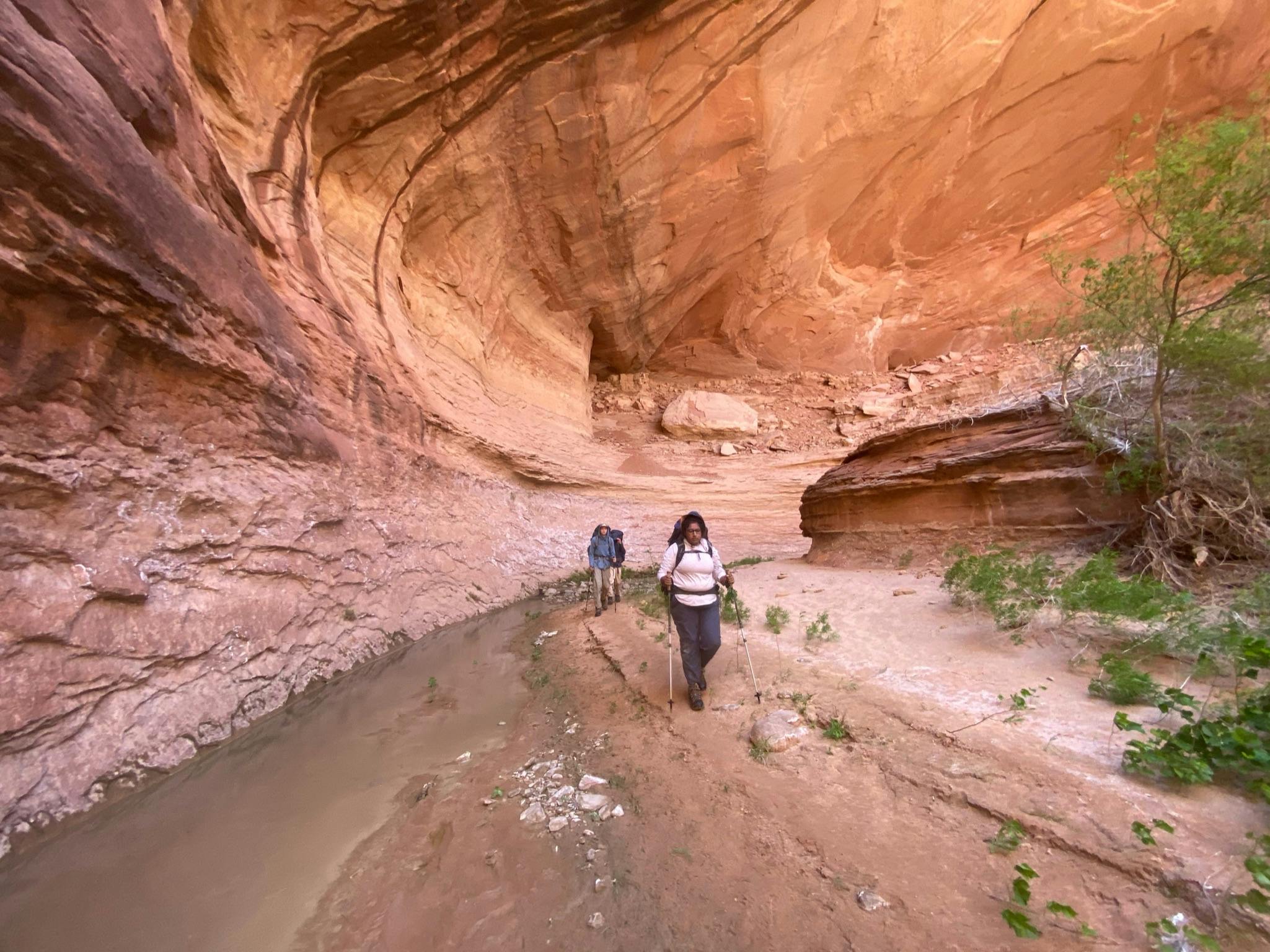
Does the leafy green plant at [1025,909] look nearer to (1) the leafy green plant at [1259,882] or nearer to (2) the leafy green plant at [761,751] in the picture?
(1) the leafy green plant at [1259,882]

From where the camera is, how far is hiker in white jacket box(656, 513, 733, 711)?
13.5ft

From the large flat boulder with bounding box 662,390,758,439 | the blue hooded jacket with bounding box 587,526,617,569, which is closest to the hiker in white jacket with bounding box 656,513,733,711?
the blue hooded jacket with bounding box 587,526,617,569

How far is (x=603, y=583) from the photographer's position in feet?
29.1

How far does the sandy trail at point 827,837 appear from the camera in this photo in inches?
75.6

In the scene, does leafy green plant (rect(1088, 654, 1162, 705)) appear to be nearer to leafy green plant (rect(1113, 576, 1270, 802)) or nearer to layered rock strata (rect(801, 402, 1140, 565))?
leafy green plant (rect(1113, 576, 1270, 802))

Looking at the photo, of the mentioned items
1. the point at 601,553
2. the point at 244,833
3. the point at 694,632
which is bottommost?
the point at 244,833

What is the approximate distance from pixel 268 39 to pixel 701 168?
9.65 m

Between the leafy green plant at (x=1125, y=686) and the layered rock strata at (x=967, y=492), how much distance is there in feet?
12.0

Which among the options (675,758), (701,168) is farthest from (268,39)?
(675,758)

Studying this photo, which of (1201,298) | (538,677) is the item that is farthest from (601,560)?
(1201,298)

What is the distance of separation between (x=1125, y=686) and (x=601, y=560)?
21.9 ft

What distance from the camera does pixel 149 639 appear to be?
418 cm

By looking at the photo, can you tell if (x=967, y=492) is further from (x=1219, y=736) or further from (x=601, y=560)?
(x=1219, y=736)

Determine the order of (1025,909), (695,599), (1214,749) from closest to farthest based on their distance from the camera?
(1025,909) < (1214,749) < (695,599)
